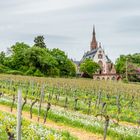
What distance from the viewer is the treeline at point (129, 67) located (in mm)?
106094

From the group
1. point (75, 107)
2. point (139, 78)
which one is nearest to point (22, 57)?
point (139, 78)

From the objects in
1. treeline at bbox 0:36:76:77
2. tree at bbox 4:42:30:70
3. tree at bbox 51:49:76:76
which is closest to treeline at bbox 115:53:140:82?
tree at bbox 51:49:76:76

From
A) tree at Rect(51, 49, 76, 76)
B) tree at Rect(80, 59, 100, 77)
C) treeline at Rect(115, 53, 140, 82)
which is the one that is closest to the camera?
tree at Rect(51, 49, 76, 76)

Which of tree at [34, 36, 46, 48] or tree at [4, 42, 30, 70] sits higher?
tree at [34, 36, 46, 48]

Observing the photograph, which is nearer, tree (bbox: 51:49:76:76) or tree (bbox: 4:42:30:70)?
tree (bbox: 4:42:30:70)

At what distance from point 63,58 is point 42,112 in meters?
75.5

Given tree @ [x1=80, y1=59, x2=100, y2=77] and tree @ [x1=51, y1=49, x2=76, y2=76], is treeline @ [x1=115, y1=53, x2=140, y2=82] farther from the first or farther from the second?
tree @ [x1=51, y1=49, x2=76, y2=76]

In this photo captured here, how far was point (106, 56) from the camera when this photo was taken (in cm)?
15175

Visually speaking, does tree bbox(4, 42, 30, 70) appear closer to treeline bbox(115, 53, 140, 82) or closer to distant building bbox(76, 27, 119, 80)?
treeline bbox(115, 53, 140, 82)

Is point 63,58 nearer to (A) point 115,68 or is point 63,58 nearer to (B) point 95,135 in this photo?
(A) point 115,68

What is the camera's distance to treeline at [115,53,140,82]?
348 feet

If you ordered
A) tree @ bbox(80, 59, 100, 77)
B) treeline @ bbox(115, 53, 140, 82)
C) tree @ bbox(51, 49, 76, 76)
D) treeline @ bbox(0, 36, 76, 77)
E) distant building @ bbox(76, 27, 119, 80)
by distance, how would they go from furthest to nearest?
distant building @ bbox(76, 27, 119, 80) < tree @ bbox(80, 59, 100, 77) < treeline @ bbox(115, 53, 140, 82) < tree @ bbox(51, 49, 76, 76) < treeline @ bbox(0, 36, 76, 77)

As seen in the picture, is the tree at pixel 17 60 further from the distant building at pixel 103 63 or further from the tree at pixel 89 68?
the distant building at pixel 103 63

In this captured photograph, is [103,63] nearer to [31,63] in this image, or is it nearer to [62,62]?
[62,62]
